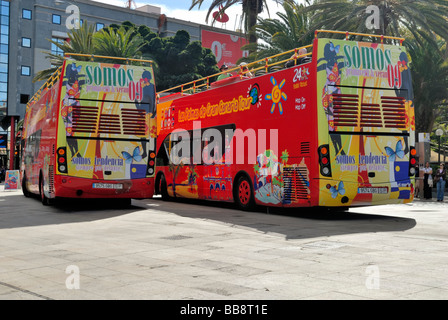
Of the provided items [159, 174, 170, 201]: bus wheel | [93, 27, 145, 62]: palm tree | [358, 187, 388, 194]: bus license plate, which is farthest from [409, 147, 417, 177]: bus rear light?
[93, 27, 145, 62]: palm tree

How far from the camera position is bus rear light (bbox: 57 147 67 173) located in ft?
51.4

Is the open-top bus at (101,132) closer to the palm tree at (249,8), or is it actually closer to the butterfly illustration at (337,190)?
the butterfly illustration at (337,190)

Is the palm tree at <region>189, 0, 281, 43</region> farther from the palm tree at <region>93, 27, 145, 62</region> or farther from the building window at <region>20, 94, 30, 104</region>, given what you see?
the building window at <region>20, 94, 30, 104</region>

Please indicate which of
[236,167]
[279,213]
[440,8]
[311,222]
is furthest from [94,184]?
[440,8]

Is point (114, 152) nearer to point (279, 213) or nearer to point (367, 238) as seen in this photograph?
point (279, 213)

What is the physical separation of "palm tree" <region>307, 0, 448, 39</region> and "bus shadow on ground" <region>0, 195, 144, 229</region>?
14282 mm

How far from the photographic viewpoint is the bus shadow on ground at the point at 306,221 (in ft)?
37.0

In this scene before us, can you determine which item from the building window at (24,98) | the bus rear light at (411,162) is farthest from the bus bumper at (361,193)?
the building window at (24,98)

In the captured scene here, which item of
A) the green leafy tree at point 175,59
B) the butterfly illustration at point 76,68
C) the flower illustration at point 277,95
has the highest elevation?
the green leafy tree at point 175,59

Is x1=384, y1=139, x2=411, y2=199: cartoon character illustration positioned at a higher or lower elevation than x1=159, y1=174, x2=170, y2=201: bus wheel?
higher

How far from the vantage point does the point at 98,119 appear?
52.7 ft

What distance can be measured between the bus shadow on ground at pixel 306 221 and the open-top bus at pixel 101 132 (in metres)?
1.81

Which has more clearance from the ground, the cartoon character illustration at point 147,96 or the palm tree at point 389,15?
the palm tree at point 389,15

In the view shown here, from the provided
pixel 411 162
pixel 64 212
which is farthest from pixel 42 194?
pixel 411 162
